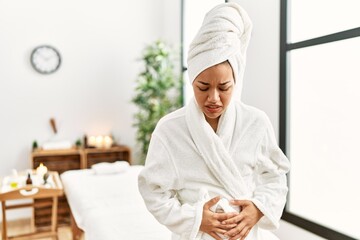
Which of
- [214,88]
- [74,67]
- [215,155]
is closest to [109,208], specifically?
[215,155]

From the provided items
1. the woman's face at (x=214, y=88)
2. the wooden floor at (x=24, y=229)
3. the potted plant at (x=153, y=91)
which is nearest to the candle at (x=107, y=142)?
the potted plant at (x=153, y=91)

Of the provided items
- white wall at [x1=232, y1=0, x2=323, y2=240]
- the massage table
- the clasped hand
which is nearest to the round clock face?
the massage table

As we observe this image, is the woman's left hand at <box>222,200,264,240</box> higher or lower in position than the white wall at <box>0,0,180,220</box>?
lower

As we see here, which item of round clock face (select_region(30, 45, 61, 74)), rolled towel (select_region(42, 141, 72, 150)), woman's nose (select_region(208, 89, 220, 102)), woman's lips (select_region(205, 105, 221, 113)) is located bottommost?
rolled towel (select_region(42, 141, 72, 150))

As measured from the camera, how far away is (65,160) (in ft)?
12.3

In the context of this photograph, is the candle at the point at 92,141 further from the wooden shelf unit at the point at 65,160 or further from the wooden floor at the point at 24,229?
the wooden floor at the point at 24,229

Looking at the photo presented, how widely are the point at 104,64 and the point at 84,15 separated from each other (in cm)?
59

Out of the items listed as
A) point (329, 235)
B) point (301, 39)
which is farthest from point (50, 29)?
point (329, 235)

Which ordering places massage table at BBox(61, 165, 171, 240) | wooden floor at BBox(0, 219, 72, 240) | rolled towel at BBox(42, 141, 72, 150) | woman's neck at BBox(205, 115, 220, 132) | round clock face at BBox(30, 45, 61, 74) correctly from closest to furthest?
woman's neck at BBox(205, 115, 220, 132) < massage table at BBox(61, 165, 171, 240) < wooden floor at BBox(0, 219, 72, 240) < rolled towel at BBox(42, 141, 72, 150) < round clock face at BBox(30, 45, 61, 74)

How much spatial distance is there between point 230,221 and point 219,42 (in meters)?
0.49

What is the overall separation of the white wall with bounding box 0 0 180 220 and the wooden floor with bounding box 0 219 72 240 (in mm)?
562

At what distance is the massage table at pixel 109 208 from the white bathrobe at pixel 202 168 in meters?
0.80

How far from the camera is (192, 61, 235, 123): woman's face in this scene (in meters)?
0.97

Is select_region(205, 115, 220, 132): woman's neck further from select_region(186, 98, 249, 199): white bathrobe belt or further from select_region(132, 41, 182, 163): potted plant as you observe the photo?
select_region(132, 41, 182, 163): potted plant
